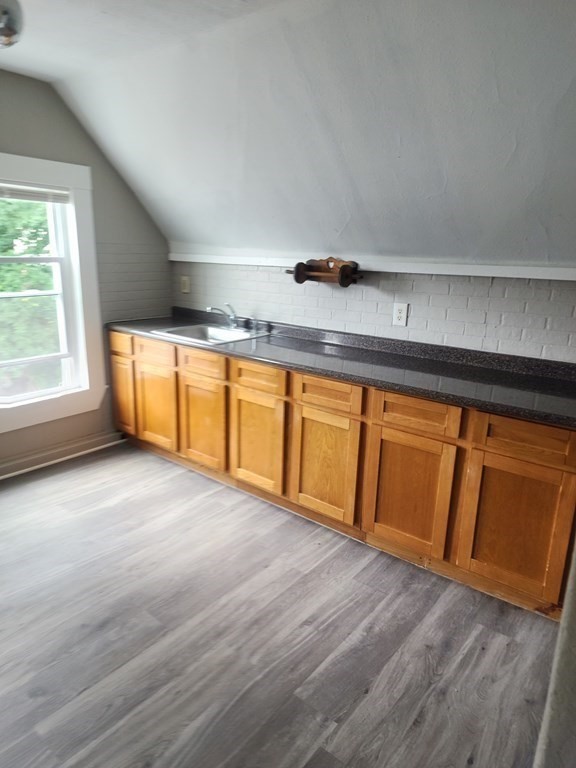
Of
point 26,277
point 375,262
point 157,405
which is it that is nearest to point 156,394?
point 157,405

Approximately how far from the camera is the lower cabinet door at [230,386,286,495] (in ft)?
9.28

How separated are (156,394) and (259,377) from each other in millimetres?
932

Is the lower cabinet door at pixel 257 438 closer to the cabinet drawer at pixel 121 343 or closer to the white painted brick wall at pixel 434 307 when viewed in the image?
the white painted brick wall at pixel 434 307

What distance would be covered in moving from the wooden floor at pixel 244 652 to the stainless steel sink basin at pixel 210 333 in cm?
113

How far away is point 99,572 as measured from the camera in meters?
2.36

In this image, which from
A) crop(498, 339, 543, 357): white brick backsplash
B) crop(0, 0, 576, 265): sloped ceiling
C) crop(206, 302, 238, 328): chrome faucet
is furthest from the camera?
crop(206, 302, 238, 328): chrome faucet

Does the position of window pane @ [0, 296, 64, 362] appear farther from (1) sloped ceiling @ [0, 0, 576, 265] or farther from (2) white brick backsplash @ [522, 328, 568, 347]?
(2) white brick backsplash @ [522, 328, 568, 347]

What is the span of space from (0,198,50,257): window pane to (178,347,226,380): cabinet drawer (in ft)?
3.60

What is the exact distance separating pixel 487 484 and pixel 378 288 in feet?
4.22

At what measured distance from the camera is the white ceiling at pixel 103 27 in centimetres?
→ 210

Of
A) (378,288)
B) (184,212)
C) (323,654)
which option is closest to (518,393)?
(378,288)

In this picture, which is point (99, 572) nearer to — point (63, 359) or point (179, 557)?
point (179, 557)

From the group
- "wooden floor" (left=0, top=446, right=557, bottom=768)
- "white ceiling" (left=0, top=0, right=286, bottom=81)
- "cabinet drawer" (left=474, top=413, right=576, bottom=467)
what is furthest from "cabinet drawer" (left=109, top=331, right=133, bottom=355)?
"cabinet drawer" (left=474, top=413, right=576, bottom=467)

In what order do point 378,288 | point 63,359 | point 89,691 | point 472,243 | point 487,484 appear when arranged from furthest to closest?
point 63,359 → point 378,288 → point 472,243 → point 487,484 → point 89,691
